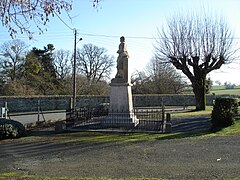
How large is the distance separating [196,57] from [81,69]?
25.9 m

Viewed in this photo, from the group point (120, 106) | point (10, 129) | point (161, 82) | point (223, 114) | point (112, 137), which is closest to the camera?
point (112, 137)

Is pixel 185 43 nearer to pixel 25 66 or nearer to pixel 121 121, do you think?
pixel 121 121

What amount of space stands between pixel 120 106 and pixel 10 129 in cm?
551

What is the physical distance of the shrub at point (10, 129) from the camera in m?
11.9

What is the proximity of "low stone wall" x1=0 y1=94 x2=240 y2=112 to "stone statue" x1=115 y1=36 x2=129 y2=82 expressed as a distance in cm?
1099

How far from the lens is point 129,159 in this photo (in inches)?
306

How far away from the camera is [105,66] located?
5091 cm

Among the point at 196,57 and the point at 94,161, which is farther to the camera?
the point at 196,57

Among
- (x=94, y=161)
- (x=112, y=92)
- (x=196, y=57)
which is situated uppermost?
(x=196, y=57)

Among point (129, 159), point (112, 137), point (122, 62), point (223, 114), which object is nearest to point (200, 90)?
point (223, 114)

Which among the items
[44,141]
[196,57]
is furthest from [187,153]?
[196,57]

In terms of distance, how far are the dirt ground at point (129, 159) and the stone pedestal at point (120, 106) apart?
4125mm

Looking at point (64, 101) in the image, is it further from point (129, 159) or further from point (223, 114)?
point (129, 159)

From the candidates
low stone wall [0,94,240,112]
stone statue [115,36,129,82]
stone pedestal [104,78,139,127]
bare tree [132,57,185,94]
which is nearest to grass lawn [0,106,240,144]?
stone pedestal [104,78,139,127]
